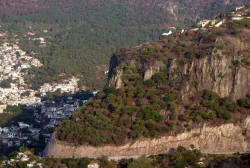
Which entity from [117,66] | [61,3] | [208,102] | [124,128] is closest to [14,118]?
[117,66]

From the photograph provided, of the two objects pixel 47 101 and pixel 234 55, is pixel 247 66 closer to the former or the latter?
pixel 234 55

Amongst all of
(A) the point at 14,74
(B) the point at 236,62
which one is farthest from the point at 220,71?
(A) the point at 14,74

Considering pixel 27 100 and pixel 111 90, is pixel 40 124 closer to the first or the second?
pixel 27 100

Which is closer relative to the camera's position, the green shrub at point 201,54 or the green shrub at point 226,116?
the green shrub at point 226,116

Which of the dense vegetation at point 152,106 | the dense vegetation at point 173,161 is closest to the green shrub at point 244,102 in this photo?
the dense vegetation at point 152,106

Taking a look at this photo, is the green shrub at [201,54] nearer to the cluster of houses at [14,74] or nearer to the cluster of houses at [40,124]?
the cluster of houses at [40,124]
